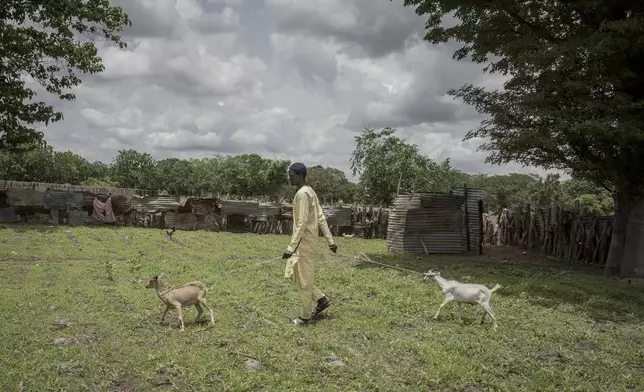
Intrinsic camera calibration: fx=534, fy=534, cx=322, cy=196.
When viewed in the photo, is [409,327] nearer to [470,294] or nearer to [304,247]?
[470,294]

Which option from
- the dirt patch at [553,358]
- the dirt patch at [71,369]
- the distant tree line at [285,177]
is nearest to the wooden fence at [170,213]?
the distant tree line at [285,177]

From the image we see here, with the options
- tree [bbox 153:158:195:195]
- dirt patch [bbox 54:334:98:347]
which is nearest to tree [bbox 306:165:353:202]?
tree [bbox 153:158:195:195]

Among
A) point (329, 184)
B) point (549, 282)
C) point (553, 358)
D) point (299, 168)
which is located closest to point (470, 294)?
point (553, 358)

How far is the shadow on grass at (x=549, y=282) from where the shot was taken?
10.1 metres

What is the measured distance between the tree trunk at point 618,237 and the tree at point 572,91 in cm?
3

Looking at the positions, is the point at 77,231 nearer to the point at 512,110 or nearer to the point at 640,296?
the point at 512,110

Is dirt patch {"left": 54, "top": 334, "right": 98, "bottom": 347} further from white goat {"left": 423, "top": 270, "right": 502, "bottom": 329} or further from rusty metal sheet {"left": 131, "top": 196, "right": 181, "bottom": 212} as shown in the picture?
rusty metal sheet {"left": 131, "top": 196, "right": 181, "bottom": 212}

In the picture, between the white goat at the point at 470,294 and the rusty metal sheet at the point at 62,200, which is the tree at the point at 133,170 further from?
the white goat at the point at 470,294

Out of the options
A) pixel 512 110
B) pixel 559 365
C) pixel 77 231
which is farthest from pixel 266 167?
pixel 559 365

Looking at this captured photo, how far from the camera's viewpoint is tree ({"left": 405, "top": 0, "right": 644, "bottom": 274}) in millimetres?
13281

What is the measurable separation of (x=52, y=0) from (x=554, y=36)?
45.7 ft

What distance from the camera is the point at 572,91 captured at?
47.1ft

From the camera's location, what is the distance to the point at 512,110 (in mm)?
16297

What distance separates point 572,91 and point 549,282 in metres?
5.40
